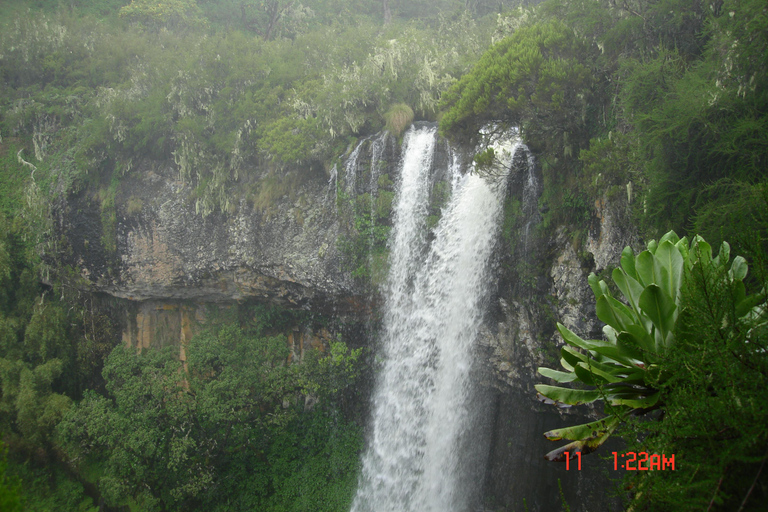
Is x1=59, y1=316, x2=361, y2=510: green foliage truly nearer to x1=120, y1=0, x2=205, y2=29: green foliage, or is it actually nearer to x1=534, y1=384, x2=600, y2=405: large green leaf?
x1=534, y1=384, x2=600, y2=405: large green leaf

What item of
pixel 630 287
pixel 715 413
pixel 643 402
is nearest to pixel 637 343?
pixel 643 402

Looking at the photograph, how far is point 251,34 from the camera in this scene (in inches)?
930

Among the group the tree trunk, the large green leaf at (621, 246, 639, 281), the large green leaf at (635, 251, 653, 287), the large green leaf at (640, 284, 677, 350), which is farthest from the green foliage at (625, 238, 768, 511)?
the tree trunk

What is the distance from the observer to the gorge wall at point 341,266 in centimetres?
980

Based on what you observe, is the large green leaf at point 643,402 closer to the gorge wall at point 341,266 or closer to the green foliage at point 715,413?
the green foliage at point 715,413

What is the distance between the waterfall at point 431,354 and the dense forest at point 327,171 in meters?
0.99

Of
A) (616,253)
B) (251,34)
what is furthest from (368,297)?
(251,34)

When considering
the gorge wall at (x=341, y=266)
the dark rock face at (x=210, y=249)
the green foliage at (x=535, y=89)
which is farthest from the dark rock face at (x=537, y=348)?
the dark rock face at (x=210, y=249)

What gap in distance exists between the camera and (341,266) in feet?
43.9

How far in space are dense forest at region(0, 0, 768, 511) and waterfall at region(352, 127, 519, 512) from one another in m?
0.99

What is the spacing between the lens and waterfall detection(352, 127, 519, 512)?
11.3 meters

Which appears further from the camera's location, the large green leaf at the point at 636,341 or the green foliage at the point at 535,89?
the green foliage at the point at 535,89

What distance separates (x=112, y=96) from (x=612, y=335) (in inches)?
754

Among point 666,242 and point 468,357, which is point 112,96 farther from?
point 666,242
